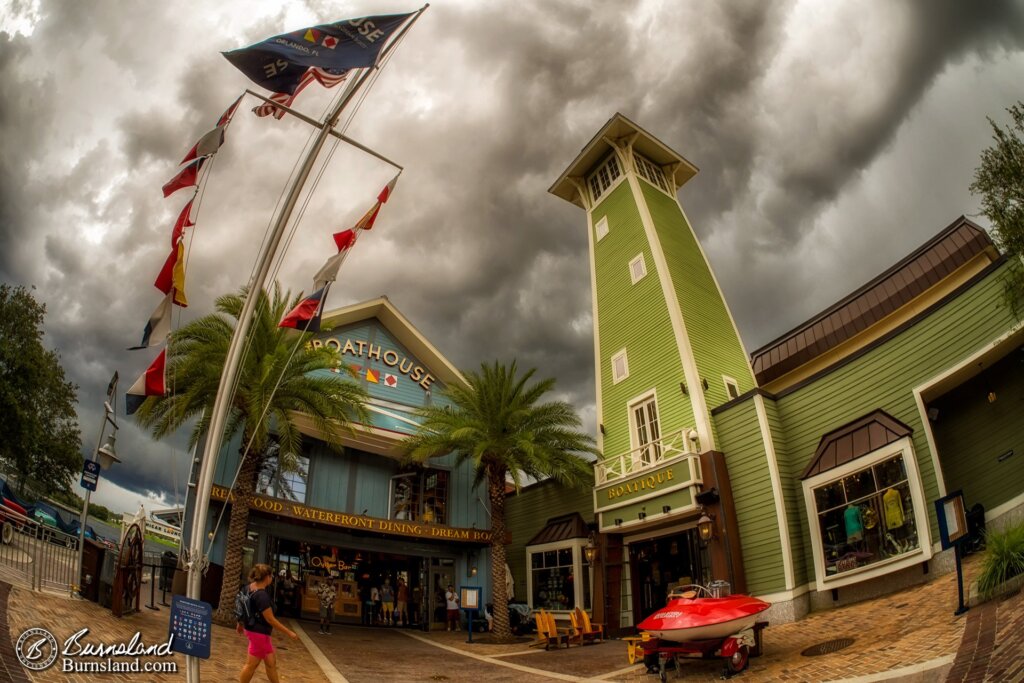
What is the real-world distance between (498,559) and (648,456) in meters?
5.91

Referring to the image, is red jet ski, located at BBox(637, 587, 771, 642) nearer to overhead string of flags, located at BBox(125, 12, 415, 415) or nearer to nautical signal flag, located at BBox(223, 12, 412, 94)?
overhead string of flags, located at BBox(125, 12, 415, 415)

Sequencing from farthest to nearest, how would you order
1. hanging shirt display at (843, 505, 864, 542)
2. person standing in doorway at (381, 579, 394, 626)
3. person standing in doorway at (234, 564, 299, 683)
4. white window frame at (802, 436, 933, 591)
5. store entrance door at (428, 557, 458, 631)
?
store entrance door at (428, 557, 458, 631) → person standing in doorway at (381, 579, 394, 626) → hanging shirt display at (843, 505, 864, 542) → white window frame at (802, 436, 933, 591) → person standing in doorway at (234, 564, 299, 683)

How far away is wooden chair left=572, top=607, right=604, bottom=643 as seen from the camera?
15.9m

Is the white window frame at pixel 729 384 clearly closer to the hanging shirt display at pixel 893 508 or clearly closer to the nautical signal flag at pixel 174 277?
the hanging shirt display at pixel 893 508

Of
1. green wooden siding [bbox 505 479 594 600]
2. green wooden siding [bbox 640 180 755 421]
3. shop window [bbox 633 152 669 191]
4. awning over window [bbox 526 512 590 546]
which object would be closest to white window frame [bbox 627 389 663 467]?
green wooden siding [bbox 640 180 755 421]

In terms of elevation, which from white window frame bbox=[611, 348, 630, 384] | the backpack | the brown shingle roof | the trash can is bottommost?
the trash can

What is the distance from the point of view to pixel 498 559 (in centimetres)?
1914

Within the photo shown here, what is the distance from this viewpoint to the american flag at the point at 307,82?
792 centimetres

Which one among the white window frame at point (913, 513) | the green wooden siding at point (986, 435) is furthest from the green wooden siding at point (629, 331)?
the green wooden siding at point (986, 435)

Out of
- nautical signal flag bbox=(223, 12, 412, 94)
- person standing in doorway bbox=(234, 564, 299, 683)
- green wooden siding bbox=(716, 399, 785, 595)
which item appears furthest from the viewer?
green wooden siding bbox=(716, 399, 785, 595)

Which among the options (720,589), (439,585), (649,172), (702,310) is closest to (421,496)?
(439,585)

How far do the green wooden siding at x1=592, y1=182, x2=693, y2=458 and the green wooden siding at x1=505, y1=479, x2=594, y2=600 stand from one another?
8.98 feet

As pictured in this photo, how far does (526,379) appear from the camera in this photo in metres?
20.9

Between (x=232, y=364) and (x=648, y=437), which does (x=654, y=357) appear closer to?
(x=648, y=437)
